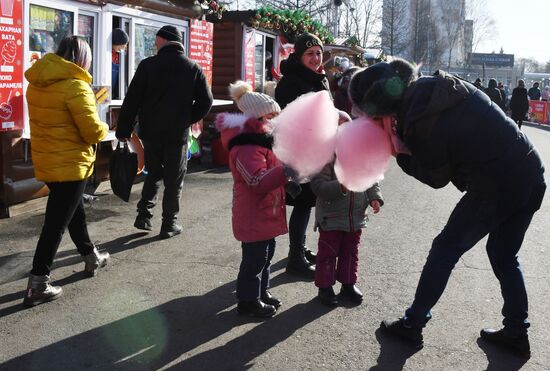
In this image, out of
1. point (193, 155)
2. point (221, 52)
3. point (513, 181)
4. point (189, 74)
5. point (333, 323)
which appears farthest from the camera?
point (221, 52)

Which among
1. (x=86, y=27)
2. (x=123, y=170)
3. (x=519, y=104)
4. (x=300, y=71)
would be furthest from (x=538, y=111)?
(x=123, y=170)

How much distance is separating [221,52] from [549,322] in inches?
404

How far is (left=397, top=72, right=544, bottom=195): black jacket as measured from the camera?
119 inches

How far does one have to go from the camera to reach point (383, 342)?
3643 mm

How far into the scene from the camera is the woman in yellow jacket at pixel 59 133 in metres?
3.96

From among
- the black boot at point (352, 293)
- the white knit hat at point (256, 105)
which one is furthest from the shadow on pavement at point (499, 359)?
the white knit hat at point (256, 105)

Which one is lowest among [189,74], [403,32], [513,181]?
[513,181]

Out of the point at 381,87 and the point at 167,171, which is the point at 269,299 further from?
the point at 167,171

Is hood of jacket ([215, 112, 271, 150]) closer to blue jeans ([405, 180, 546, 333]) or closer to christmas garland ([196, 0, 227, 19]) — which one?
blue jeans ([405, 180, 546, 333])

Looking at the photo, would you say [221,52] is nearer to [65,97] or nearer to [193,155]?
[193,155]

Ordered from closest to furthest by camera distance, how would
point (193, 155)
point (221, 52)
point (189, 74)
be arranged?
point (189, 74) < point (193, 155) < point (221, 52)

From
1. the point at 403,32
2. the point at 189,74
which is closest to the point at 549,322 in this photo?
the point at 189,74

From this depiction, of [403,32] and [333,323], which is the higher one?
[403,32]

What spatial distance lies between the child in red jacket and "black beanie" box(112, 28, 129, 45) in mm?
4557
